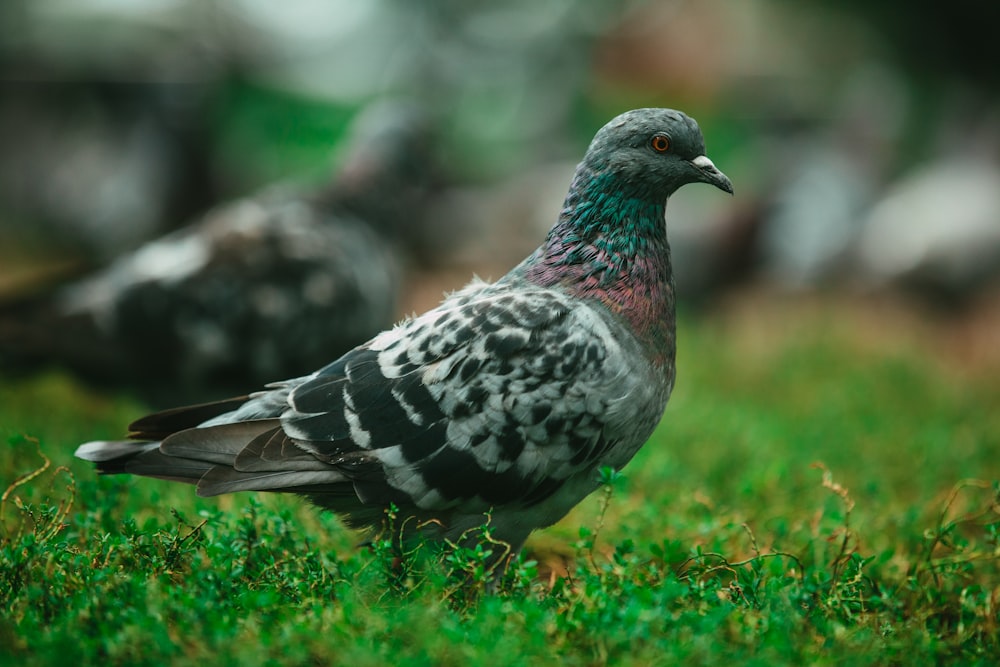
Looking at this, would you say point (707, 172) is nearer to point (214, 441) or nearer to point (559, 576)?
point (559, 576)

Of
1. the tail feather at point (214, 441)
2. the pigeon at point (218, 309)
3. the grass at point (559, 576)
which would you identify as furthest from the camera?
the pigeon at point (218, 309)

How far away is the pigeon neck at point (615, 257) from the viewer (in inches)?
124

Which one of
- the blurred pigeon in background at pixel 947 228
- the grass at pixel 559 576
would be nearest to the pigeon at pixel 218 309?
the grass at pixel 559 576

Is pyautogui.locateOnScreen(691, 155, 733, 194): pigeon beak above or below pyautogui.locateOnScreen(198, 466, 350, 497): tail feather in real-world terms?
above

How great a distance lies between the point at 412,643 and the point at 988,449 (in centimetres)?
437

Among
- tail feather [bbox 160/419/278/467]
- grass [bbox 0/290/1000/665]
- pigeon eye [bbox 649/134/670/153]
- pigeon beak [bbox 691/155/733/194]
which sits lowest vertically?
grass [bbox 0/290/1000/665]

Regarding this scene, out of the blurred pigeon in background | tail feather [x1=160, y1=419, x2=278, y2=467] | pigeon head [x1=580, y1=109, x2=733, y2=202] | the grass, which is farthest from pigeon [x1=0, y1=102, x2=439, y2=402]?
the blurred pigeon in background

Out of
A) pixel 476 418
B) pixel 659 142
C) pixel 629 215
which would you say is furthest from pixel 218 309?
pixel 659 142

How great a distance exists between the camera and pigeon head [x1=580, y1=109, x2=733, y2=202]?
127 inches

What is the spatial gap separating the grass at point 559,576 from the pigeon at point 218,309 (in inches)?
20.9

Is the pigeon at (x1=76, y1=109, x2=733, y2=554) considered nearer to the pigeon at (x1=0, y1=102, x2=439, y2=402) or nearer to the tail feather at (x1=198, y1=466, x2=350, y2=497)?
the tail feather at (x1=198, y1=466, x2=350, y2=497)

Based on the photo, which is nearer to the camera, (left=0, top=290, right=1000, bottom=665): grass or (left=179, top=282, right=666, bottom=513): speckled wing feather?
(left=0, top=290, right=1000, bottom=665): grass

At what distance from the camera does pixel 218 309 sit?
4.96 meters

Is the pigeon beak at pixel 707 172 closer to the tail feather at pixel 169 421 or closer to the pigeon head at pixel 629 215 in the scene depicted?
the pigeon head at pixel 629 215
